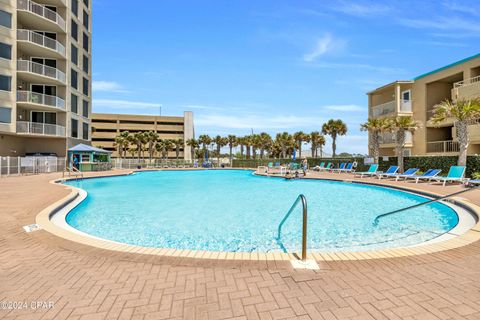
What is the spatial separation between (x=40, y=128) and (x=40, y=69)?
5.54 meters

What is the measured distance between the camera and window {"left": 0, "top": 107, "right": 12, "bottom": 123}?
22.7 m

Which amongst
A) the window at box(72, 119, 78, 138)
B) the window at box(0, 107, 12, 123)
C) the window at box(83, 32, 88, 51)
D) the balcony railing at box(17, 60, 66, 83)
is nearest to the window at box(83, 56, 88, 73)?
the window at box(83, 32, 88, 51)

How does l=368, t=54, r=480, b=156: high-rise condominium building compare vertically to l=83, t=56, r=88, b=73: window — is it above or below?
below

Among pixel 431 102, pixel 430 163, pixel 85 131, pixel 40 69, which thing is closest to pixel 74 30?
pixel 40 69

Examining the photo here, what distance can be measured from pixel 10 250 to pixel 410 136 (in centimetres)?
2847

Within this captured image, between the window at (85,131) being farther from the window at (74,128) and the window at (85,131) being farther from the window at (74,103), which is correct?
the window at (74,103)

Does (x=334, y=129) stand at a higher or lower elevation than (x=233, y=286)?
higher

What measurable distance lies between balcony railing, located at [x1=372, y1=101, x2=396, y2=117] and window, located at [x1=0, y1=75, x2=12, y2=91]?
34.6 meters

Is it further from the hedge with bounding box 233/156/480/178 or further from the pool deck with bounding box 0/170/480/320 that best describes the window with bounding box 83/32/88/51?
the pool deck with bounding box 0/170/480/320

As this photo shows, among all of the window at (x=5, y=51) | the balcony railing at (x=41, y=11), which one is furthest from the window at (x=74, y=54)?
the window at (x=5, y=51)

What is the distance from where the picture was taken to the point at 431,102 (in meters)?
24.1

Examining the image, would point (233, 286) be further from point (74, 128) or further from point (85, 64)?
point (85, 64)

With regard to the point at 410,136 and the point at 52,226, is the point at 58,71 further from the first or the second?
the point at 410,136

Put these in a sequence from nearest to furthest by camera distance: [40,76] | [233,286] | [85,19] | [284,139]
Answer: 1. [233,286]
2. [40,76]
3. [85,19]
4. [284,139]
